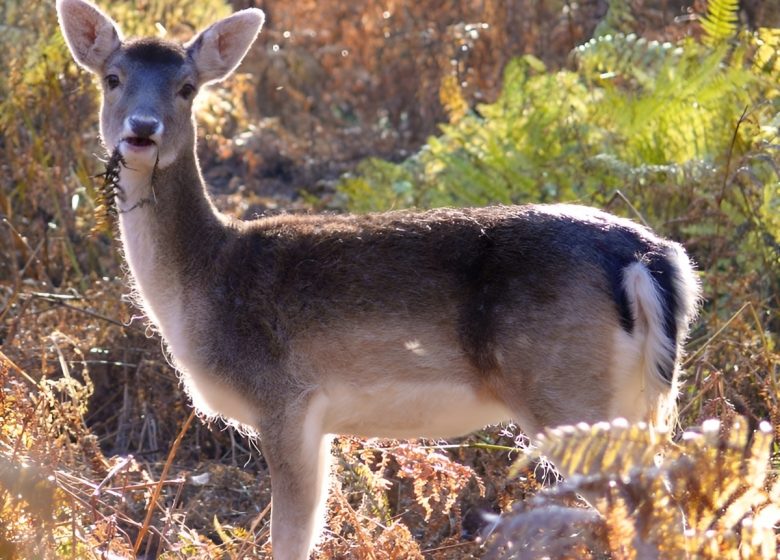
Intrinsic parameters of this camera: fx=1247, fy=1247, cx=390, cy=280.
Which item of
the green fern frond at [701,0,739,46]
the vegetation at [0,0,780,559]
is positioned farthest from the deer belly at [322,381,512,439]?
the green fern frond at [701,0,739,46]

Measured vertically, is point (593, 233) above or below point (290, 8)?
above

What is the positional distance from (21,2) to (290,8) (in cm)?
376

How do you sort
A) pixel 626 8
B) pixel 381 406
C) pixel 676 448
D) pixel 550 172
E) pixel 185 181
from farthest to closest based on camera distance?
pixel 626 8
pixel 550 172
pixel 185 181
pixel 381 406
pixel 676 448

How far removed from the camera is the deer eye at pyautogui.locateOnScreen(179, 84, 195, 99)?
20.2 feet

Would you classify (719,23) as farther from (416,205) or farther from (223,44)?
(223,44)

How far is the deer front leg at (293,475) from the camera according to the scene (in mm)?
5465

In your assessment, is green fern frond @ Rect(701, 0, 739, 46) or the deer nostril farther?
green fern frond @ Rect(701, 0, 739, 46)

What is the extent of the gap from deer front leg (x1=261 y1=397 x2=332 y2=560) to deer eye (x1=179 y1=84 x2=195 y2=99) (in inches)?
68.1

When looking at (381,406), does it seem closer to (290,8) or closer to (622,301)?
(622,301)

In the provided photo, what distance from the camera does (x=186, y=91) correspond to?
6.19 m

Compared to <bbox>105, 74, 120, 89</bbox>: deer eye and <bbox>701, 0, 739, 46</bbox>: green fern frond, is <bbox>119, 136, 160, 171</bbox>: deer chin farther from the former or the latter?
<bbox>701, 0, 739, 46</bbox>: green fern frond

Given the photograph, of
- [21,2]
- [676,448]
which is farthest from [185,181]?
[21,2]

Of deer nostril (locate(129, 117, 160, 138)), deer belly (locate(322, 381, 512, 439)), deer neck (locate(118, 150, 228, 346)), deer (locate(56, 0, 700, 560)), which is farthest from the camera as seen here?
deer neck (locate(118, 150, 228, 346))

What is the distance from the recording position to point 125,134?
570 cm
